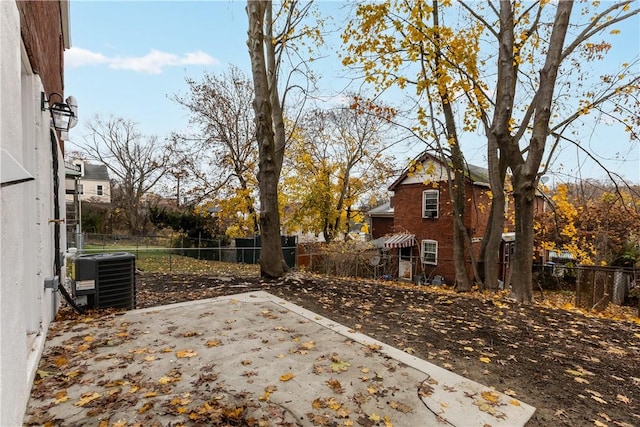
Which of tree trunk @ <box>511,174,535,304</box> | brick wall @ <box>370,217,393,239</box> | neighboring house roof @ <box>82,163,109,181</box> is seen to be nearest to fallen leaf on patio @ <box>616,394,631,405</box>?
tree trunk @ <box>511,174,535,304</box>

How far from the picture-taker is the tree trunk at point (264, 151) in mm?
7664

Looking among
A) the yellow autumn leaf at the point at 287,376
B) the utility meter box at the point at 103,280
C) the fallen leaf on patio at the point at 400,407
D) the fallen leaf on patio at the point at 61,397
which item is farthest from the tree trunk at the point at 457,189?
the fallen leaf on patio at the point at 61,397

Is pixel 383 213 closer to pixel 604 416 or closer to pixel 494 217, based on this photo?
pixel 494 217

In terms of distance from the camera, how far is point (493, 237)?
950 cm

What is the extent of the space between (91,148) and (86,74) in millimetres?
16537

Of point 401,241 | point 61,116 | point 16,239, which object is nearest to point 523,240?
point 16,239

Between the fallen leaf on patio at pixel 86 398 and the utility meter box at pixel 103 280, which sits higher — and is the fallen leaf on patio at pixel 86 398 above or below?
below

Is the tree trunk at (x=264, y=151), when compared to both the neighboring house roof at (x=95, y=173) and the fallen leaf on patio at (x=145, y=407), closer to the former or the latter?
the fallen leaf on patio at (x=145, y=407)

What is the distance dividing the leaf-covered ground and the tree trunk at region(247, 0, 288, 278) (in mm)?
809

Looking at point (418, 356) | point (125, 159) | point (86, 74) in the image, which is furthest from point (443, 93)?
point (125, 159)

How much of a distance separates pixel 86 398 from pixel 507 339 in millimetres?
4420

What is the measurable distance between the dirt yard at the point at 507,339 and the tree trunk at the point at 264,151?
31.9 inches

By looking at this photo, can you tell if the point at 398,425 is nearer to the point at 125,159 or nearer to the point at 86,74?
the point at 86,74

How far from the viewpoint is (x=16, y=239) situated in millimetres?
1875
